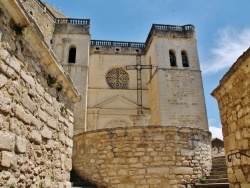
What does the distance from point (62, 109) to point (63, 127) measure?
32cm

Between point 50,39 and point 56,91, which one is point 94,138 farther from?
point 50,39

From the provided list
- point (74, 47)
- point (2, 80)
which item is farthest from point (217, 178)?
point (74, 47)

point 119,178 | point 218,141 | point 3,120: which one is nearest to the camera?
point 3,120

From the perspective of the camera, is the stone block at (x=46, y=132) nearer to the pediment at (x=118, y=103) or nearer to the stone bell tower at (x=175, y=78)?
the stone bell tower at (x=175, y=78)

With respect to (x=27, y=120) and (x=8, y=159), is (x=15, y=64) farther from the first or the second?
(x=8, y=159)

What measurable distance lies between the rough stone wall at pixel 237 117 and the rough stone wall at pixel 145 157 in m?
2.78

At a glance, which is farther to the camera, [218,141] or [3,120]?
[218,141]

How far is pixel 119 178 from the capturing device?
7105 millimetres

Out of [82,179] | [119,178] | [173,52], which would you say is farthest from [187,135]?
[173,52]

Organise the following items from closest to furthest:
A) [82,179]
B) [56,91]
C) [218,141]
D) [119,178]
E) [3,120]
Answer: [3,120] < [56,91] < [119,178] < [82,179] < [218,141]

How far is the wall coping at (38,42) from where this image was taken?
271 cm

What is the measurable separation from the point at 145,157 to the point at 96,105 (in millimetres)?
11463

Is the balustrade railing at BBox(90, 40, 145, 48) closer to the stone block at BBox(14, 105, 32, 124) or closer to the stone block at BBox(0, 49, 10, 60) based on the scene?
the stone block at BBox(14, 105, 32, 124)

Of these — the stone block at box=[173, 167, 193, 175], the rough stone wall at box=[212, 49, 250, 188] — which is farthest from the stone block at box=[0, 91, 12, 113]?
the stone block at box=[173, 167, 193, 175]
